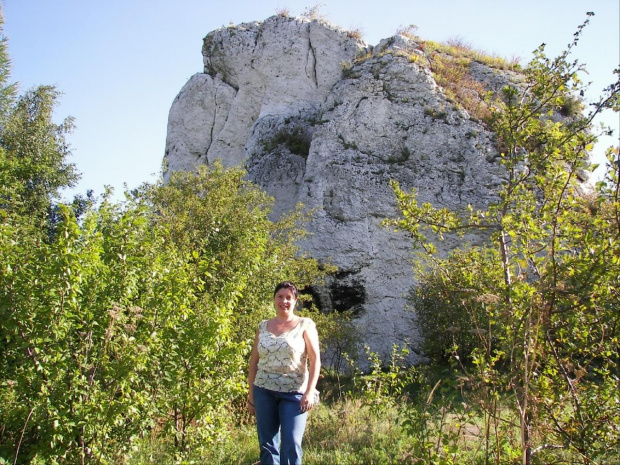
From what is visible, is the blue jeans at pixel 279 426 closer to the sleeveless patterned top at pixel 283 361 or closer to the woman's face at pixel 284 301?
the sleeveless patterned top at pixel 283 361

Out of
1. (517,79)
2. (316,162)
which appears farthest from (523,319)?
(517,79)

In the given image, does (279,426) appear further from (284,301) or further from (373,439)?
(373,439)

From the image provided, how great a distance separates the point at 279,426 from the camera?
152 inches

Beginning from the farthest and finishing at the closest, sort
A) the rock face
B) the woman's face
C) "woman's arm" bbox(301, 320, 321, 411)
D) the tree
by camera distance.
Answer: the rock face < the woman's face < "woman's arm" bbox(301, 320, 321, 411) < the tree

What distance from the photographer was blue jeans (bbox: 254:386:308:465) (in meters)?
3.64

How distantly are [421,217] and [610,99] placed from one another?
1697mm

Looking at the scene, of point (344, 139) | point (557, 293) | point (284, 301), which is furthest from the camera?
point (344, 139)

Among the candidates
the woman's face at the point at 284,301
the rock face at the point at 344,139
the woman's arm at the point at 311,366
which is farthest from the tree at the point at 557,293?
the rock face at the point at 344,139

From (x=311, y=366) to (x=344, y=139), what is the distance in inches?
496

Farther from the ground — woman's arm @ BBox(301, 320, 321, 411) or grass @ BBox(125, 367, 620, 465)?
woman's arm @ BBox(301, 320, 321, 411)

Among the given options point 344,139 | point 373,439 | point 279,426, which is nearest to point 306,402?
point 279,426

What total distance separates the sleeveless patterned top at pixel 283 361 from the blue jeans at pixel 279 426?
0.07m

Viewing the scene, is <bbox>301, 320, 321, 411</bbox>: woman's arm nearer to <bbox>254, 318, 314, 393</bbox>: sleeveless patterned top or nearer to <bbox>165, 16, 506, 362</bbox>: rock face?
<bbox>254, 318, 314, 393</bbox>: sleeveless patterned top

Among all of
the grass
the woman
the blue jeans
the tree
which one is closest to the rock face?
the grass
